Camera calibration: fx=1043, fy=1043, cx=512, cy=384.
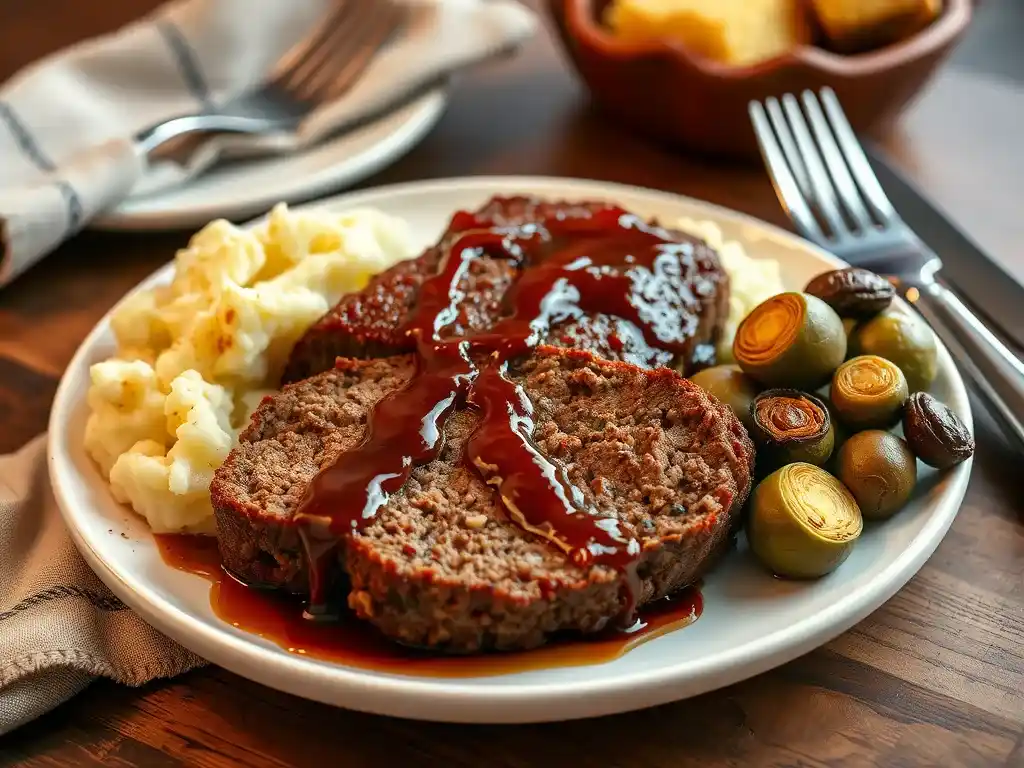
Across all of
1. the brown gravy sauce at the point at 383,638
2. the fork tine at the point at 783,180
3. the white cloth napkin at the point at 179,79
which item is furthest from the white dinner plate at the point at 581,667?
the white cloth napkin at the point at 179,79

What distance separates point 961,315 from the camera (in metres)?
3.55

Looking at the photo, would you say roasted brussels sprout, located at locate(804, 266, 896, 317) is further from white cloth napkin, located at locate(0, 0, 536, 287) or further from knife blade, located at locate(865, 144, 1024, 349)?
white cloth napkin, located at locate(0, 0, 536, 287)

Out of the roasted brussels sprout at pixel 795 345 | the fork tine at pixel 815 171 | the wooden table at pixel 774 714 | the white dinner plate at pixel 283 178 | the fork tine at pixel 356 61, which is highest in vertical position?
the fork tine at pixel 356 61

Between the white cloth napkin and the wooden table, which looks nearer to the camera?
the wooden table

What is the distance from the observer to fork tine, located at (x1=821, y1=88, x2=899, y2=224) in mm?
4258

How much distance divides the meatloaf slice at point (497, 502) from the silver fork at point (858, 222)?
3.31 feet

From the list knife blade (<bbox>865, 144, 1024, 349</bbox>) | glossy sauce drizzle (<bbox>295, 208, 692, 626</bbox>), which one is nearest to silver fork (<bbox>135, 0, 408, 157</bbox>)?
glossy sauce drizzle (<bbox>295, 208, 692, 626</bbox>)

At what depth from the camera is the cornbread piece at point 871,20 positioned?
4.99 metres

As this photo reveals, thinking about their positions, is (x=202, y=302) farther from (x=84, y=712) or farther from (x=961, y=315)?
(x=961, y=315)

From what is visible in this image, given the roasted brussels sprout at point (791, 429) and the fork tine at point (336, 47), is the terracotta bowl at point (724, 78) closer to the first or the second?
the fork tine at point (336, 47)

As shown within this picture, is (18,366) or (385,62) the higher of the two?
(385,62)

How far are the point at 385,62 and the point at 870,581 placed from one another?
148 inches

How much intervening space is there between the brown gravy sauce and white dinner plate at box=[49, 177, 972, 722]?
0.03 metres

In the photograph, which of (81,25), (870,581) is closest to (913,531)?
(870,581)
